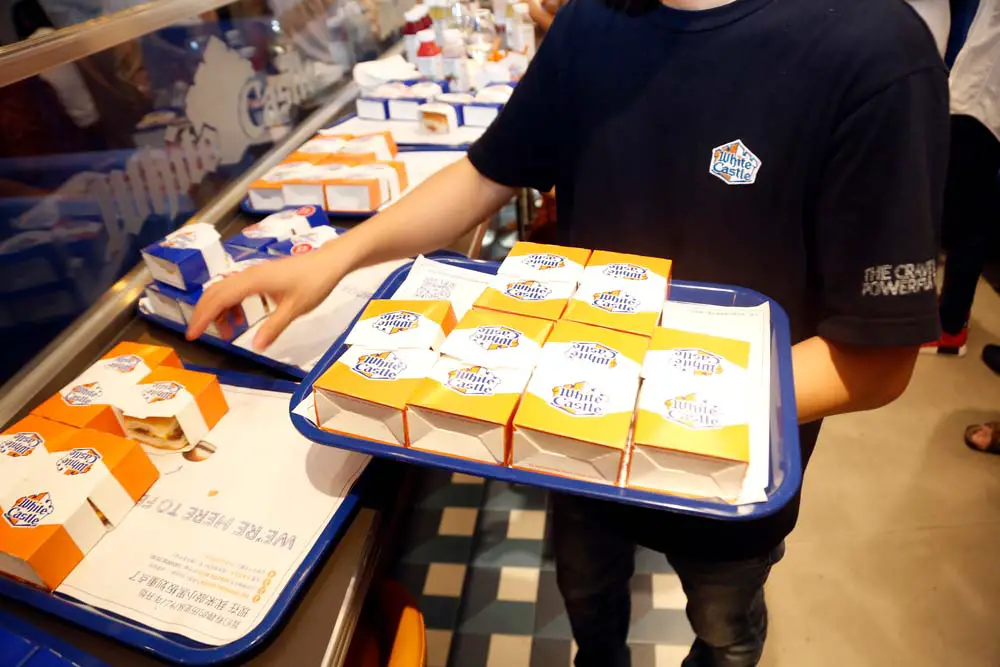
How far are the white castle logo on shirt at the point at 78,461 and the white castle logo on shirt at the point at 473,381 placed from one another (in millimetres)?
479

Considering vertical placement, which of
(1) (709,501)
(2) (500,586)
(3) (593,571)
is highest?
(1) (709,501)

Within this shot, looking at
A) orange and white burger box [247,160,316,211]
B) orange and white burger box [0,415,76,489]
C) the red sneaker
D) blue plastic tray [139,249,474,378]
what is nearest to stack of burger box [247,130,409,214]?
orange and white burger box [247,160,316,211]

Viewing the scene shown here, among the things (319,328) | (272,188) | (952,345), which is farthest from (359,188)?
(952,345)

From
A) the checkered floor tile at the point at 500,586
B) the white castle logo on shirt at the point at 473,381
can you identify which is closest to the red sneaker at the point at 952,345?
the checkered floor tile at the point at 500,586

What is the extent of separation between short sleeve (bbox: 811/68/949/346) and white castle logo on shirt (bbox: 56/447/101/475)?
2.97 feet

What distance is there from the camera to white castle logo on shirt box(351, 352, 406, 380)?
29.2 inches

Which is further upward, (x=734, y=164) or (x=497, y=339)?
(x=734, y=164)

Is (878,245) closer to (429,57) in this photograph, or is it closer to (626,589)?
(626,589)

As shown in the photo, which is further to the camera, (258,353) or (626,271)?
(258,353)

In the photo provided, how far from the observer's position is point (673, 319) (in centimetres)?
84

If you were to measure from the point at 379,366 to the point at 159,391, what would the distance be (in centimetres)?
40

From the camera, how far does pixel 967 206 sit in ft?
7.47

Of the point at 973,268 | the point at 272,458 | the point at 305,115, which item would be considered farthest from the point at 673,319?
the point at 973,268

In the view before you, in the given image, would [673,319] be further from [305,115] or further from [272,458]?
[305,115]
